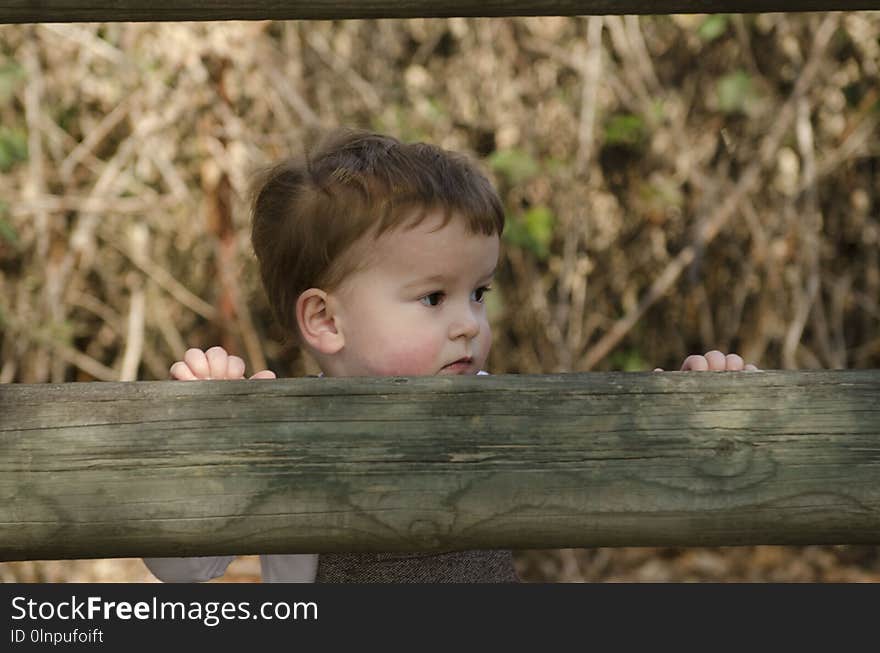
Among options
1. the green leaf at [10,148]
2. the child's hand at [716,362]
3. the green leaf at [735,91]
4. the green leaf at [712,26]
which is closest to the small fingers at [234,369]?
the child's hand at [716,362]

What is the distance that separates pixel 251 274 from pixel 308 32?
0.80 metres

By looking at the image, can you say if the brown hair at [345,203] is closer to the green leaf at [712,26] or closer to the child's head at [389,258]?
the child's head at [389,258]

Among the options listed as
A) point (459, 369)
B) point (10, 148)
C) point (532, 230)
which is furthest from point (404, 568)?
point (10, 148)

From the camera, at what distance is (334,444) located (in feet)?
3.74

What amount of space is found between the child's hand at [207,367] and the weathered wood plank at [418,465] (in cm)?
42

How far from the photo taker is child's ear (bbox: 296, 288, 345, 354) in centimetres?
180

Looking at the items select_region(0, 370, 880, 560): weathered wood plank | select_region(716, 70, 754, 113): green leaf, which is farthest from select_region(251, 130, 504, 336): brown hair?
select_region(716, 70, 754, 113): green leaf

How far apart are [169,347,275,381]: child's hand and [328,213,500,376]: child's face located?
204 millimetres

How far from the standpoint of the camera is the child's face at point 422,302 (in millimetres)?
1715

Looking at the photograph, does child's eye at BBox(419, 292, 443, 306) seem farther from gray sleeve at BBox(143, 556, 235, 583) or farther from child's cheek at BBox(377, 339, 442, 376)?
gray sleeve at BBox(143, 556, 235, 583)

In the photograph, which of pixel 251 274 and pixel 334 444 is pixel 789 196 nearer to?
pixel 251 274
